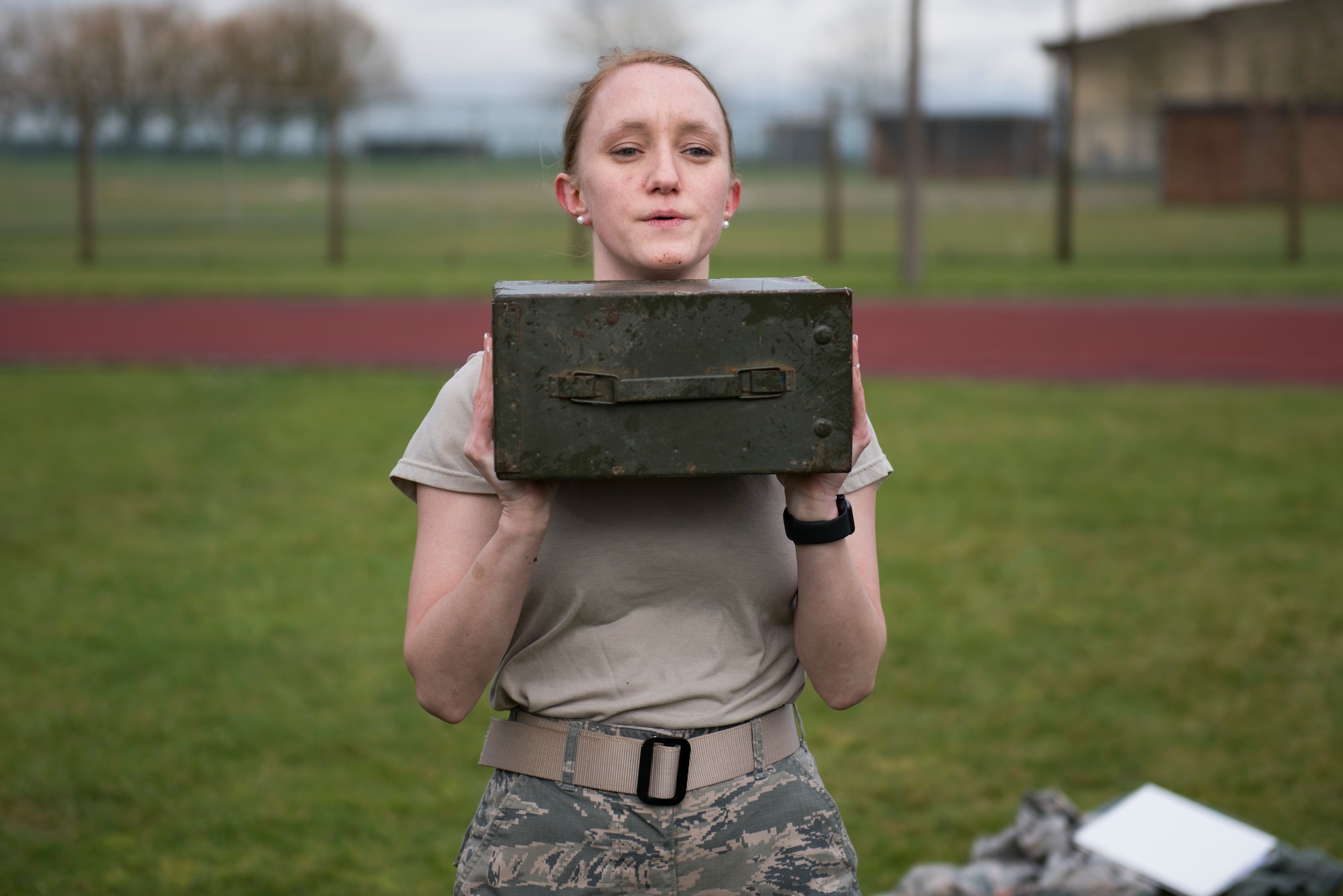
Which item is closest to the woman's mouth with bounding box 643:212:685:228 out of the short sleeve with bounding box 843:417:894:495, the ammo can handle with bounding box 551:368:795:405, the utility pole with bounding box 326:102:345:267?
the ammo can handle with bounding box 551:368:795:405

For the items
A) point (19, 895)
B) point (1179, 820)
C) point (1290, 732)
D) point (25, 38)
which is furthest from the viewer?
point (25, 38)

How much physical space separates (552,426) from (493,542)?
0.55ft

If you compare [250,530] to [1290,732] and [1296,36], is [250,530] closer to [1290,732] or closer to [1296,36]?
[1290,732]

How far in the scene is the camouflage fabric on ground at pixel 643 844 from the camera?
64.3 inches

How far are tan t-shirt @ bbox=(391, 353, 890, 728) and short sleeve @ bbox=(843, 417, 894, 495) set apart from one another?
0.01m

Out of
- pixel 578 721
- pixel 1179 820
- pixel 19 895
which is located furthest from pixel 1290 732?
pixel 19 895

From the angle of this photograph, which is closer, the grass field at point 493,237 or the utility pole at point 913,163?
the utility pole at point 913,163

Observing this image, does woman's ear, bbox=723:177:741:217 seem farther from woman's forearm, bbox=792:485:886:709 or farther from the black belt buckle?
the black belt buckle

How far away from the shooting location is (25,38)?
3334 centimetres

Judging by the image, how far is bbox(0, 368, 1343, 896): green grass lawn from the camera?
12.3 feet

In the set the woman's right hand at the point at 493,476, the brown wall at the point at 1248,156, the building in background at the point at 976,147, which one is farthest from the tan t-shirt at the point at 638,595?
the building in background at the point at 976,147

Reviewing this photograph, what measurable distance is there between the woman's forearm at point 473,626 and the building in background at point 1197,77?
1993cm

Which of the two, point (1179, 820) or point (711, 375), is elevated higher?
point (711, 375)

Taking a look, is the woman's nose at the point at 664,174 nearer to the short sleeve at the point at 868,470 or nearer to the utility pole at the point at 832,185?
the short sleeve at the point at 868,470
